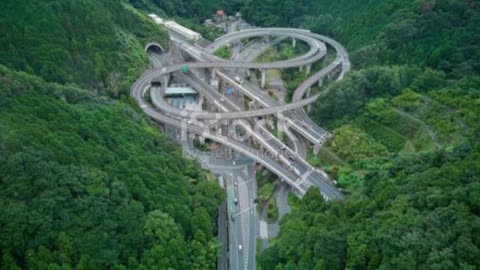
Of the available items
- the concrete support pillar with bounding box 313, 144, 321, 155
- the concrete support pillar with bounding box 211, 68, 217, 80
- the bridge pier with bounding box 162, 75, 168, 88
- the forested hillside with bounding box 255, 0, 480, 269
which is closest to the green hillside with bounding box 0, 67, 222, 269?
the forested hillside with bounding box 255, 0, 480, 269

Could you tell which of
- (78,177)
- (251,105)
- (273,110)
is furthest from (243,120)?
(78,177)

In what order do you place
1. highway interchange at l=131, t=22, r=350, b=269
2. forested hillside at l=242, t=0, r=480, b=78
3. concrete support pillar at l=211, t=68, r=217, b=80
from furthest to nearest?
concrete support pillar at l=211, t=68, r=217, b=80, forested hillside at l=242, t=0, r=480, b=78, highway interchange at l=131, t=22, r=350, b=269

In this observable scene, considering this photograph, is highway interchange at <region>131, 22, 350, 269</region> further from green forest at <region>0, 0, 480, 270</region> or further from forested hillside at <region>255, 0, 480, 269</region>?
forested hillside at <region>255, 0, 480, 269</region>

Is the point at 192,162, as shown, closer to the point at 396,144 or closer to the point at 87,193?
the point at 87,193

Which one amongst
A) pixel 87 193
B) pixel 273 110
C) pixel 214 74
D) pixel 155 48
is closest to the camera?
pixel 87 193

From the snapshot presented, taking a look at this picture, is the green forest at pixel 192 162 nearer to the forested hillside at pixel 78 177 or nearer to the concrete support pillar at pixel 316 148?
the forested hillside at pixel 78 177

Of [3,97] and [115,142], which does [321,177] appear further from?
[3,97]

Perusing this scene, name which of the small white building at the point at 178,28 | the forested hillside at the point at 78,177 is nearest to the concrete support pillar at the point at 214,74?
the small white building at the point at 178,28
